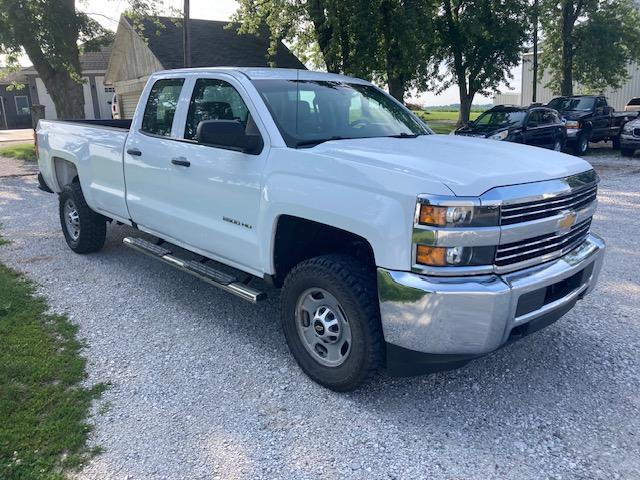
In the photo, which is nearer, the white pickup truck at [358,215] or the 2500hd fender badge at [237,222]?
the white pickup truck at [358,215]

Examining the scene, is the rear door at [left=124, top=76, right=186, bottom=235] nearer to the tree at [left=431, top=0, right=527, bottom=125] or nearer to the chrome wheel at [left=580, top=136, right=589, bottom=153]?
the chrome wheel at [left=580, top=136, right=589, bottom=153]

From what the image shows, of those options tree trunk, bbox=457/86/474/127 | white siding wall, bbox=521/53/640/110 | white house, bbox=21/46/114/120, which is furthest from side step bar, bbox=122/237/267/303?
white house, bbox=21/46/114/120

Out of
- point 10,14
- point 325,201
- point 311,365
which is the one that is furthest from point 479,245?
point 10,14

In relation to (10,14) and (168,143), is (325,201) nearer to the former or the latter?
(168,143)

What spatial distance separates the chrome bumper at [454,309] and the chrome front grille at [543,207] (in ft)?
1.01

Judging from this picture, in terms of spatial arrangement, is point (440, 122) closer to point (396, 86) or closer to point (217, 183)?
point (396, 86)

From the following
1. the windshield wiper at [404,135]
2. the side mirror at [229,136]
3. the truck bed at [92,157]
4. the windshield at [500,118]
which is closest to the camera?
the side mirror at [229,136]

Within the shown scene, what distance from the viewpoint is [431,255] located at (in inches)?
112

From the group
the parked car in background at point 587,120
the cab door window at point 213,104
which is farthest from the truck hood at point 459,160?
the parked car in background at point 587,120

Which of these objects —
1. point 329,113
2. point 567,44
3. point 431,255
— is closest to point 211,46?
point 567,44

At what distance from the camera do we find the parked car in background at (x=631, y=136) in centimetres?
1597

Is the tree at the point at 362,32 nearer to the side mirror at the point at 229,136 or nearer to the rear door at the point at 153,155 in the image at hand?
the rear door at the point at 153,155

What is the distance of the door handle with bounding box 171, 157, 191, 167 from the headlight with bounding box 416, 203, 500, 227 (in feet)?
7.13

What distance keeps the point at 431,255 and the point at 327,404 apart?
1.20 m
